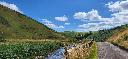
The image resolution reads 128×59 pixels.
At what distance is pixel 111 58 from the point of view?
5047cm

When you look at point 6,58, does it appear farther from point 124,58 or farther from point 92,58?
point 124,58

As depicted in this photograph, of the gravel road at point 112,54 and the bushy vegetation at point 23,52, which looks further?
the bushy vegetation at point 23,52

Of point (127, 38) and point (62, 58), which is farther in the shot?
point (127, 38)

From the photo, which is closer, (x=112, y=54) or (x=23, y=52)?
(x=112, y=54)

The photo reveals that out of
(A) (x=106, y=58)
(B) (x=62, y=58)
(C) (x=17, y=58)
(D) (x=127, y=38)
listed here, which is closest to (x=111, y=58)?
(A) (x=106, y=58)

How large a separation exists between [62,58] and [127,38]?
88307 millimetres

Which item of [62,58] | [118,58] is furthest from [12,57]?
[62,58]

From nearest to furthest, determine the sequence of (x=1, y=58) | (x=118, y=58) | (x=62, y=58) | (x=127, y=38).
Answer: (x=62, y=58), (x=1, y=58), (x=118, y=58), (x=127, y=38)

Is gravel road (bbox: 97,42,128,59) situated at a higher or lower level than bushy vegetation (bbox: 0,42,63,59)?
lower

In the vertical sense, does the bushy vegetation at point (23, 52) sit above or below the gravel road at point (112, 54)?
above

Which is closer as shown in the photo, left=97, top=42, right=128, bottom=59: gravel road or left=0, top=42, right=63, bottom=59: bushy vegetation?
left=97, top=42, right=128, bottom=59: gravel road

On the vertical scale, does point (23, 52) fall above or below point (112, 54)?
above

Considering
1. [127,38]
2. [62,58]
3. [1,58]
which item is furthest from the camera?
[127,38]

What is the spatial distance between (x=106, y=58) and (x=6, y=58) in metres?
13.3
